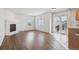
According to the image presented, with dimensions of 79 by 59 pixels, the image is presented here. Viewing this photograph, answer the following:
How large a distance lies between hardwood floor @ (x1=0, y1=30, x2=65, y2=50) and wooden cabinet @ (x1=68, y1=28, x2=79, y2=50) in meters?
→ 0.18

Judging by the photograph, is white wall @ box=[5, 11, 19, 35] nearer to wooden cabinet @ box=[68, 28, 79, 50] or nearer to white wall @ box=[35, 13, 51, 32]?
white wall @ box=[35, 13, 51, 32]

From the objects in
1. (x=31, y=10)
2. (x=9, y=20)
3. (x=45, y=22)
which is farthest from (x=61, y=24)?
(x=9, y=20)

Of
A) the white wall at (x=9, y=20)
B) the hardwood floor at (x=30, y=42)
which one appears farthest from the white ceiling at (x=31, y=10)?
the hardwood floor at (x=30, y=42)

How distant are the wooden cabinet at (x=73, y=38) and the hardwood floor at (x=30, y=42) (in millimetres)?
184

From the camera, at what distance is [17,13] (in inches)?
83.8

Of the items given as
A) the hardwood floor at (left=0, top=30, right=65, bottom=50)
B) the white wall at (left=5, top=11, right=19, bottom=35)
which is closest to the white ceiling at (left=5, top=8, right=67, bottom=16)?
the white wall at (left=5, top=11, right=19, bottom=35)

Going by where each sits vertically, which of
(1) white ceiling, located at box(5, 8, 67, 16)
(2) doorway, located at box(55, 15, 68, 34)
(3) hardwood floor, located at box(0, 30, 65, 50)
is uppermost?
(1) white ceiling, located at box(5, 8, 67, 16)

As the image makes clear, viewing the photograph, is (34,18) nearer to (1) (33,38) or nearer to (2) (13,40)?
(1) (33,38)

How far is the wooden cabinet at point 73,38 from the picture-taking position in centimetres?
209

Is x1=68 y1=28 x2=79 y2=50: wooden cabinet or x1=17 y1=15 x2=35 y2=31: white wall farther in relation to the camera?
x1=17 y1=15 x2=35 y2=31: white wall

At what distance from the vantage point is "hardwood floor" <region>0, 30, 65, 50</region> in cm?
207

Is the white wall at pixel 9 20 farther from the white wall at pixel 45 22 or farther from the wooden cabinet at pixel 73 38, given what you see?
the wooden cabinet at pixel 73 38
